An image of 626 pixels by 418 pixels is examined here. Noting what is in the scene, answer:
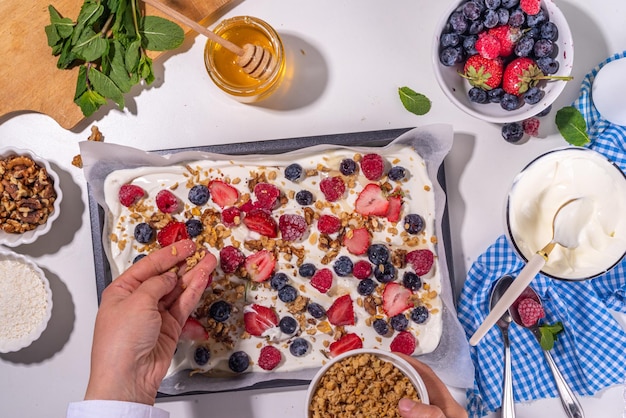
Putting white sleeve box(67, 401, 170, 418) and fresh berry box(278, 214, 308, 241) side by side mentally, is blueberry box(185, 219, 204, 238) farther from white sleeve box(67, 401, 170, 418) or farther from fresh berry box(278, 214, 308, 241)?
white sleeve box(67, 401, 170, 418)

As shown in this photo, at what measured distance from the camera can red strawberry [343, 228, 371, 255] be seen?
4.57ft

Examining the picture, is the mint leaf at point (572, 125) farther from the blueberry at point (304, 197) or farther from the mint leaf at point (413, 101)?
the blueberry at point (304, 197)

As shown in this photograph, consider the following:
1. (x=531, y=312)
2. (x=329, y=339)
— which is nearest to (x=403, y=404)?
(x=329, y=339)

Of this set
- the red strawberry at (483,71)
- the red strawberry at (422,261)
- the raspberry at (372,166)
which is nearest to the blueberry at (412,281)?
the red strawberry at (422,261)

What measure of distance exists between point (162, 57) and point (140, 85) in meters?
0.09

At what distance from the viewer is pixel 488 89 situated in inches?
53.7

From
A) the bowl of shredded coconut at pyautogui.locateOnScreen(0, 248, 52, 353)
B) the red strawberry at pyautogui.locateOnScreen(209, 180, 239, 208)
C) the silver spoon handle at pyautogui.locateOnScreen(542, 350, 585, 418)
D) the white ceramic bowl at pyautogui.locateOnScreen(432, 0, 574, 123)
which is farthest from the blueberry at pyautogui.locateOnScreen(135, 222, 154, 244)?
the silver spoon handle at pyautogui.locateOnScreen(542, 350, 585, 418)

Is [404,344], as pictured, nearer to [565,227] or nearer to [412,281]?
[412,281]

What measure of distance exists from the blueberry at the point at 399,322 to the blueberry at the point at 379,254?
0.42 ft

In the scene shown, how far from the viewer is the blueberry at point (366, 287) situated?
1.39 m

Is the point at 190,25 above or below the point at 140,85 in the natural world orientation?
above

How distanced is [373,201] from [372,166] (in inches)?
3.1

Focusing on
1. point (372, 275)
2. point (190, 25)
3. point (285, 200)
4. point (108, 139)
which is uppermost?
point (190, 25)

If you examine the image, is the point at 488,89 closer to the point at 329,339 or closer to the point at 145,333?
the point at 329,339
